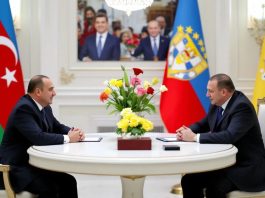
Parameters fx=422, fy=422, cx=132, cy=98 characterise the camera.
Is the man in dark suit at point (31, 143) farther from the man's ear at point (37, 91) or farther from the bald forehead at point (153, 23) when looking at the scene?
the bald forehead at point (153, 23)

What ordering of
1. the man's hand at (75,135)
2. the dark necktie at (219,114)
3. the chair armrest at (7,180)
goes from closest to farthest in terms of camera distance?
1. the chair armrest at (7,180)
2. the man's hand at (75,135)
3. the dark necktie at (219,114)

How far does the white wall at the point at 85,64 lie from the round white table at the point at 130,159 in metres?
2.56

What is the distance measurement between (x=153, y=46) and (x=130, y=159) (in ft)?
10.5

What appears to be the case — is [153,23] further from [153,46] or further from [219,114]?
[219,114]

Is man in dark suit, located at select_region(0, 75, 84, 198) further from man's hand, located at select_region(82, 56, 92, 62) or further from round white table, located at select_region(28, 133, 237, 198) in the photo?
man's hand, located at select_region(82, 56, 92, 62)

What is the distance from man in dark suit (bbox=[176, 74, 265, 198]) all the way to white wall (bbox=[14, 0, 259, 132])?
2.24m

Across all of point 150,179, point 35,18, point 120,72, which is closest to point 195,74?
point 120,72

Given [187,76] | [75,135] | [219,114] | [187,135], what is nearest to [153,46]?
[187,76]

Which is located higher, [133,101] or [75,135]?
[133,101]

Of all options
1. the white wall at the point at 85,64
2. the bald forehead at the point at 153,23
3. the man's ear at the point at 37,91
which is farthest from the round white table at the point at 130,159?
the bald forehead at the point at 153,23

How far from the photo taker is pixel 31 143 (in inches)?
117

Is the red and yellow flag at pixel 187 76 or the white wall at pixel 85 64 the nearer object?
the red and yellow flag at pixel 187 76

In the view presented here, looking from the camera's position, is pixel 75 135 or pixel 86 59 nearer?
pixel 75 135

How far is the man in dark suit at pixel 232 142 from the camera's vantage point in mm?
2771
